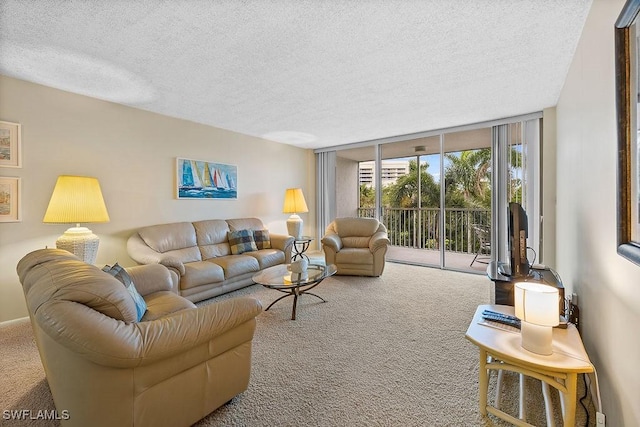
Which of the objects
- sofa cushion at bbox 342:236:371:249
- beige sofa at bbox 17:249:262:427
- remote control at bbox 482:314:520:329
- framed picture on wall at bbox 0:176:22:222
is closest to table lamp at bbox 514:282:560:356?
remote control at bbox 482:314:520:329

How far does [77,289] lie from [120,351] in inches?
12.2

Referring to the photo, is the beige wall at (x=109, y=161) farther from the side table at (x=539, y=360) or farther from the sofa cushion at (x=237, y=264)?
the side table at (x=539, y=360)

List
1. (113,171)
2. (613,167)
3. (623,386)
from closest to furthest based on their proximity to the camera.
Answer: (623,386) → (613,167) → (113,171)

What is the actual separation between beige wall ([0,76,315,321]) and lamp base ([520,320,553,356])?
3.99 meters

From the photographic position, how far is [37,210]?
2.81 m

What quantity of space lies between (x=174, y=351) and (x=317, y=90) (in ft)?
8.77

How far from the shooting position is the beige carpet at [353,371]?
58.7 inches

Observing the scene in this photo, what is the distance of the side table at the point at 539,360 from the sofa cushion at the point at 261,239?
10.5ft

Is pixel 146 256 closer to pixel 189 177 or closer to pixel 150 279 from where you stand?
pixel 150 279

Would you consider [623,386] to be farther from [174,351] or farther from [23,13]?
[23,13]

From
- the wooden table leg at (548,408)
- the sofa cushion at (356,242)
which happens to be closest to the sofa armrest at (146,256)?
the sofa cushion at (356,242)

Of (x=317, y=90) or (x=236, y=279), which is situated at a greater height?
(x=317, y=90)

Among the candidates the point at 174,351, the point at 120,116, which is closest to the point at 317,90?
the point at 120,116

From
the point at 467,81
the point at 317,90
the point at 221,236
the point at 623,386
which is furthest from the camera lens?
the point at 221,236
